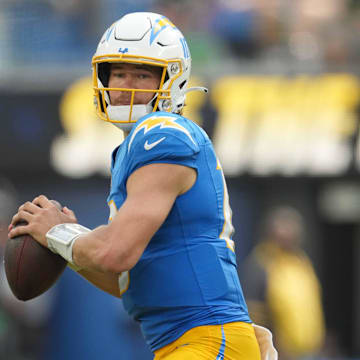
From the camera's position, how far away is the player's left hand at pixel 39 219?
3492 millimetres

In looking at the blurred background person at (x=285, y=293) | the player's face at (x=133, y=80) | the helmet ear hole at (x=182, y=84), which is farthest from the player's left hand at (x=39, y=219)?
the blurred background person at (x=285, y=293)

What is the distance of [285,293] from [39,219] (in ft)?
15.4

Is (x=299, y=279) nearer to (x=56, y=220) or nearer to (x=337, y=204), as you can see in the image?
(x=337, y=204)

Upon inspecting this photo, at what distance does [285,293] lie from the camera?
25.8ft

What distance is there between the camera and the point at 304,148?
9172mm

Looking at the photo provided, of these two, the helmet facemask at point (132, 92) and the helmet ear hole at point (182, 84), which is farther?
the helmet ear hole at point (182, 84)

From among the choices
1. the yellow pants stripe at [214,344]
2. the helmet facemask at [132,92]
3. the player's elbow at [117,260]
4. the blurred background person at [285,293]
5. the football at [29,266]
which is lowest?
the blurred background person at [285,293]

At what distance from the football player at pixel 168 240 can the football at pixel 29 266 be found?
2.3 inches

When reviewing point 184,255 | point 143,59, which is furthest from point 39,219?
point 143,59

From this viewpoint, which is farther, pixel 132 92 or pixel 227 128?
pixel 227 128

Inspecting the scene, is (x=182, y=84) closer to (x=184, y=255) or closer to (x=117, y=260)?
(x=184, y=255)

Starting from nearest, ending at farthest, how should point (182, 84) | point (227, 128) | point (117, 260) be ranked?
1. point (117, 260)
2. point (182, 84)
3. point (227, 128)

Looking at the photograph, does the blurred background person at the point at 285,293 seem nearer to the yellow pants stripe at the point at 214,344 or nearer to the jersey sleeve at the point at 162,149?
the yellow pants stripe at the point at 214,344

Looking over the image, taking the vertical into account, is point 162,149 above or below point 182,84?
below
